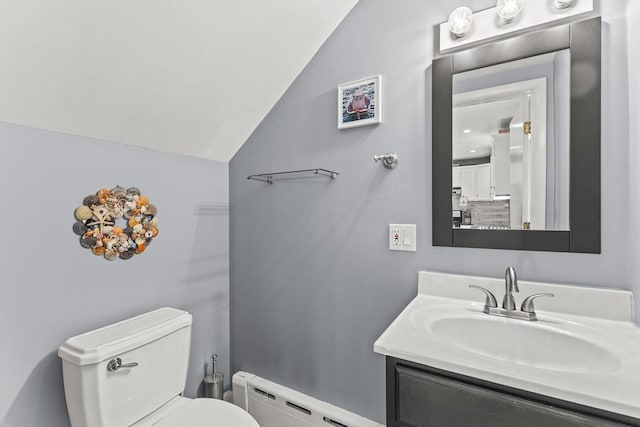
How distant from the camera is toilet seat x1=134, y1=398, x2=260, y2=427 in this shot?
1236mm

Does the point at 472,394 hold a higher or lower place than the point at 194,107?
lower

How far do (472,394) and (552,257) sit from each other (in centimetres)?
63

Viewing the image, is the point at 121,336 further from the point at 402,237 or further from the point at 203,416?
the point at 402,237

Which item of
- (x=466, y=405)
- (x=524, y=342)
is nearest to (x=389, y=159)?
(x=524, y=342)

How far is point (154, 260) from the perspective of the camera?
5.13 ft

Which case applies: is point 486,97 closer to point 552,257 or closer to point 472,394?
point 552,257

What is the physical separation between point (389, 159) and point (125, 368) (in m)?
1.34

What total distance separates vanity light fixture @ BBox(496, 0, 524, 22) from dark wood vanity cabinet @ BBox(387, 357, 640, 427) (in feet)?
3.96

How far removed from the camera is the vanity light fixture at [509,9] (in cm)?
112

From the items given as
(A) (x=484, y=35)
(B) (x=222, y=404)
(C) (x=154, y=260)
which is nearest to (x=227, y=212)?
(C) (x=154, y=260)

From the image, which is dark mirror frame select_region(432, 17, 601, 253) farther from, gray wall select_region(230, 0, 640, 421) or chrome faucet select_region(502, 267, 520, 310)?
chrome faucet select_region(502, 267, 520, 310)

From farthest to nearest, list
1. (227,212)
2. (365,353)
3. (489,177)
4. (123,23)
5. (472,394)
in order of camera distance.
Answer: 1. (227,212)
2. (365,353)
3. (489,177)
4. (123,23)
5. (472,394)

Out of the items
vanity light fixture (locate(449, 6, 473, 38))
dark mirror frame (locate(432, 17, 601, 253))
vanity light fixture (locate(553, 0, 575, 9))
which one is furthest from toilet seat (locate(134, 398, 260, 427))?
vanity light fixture (locate(553, 0, 575, 9))

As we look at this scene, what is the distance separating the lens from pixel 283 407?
1.65 meters
